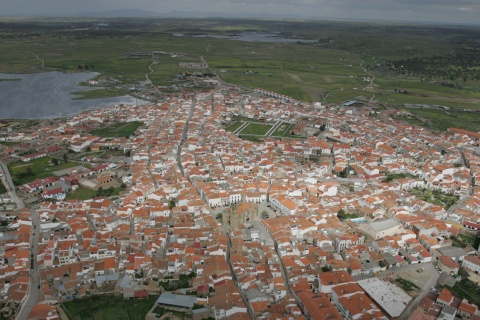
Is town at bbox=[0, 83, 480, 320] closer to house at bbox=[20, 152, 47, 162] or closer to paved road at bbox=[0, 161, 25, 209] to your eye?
paved road at bbox=[0, 161, 25, 209]

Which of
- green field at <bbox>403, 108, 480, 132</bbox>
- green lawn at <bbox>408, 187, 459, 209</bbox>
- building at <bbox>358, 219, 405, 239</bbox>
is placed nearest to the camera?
building at <bbox>358, 219, 405, 239</bbox>

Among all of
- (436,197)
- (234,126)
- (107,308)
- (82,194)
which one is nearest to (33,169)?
(82,194)

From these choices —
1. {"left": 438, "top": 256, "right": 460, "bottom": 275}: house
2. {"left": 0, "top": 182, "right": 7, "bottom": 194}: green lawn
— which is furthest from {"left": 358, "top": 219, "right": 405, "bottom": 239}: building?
{"left": 0, "top": 182, "right": 7, "bottom": 194}: green lawn

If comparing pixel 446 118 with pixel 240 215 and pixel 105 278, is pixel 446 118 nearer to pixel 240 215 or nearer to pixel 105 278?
pixel 240 215

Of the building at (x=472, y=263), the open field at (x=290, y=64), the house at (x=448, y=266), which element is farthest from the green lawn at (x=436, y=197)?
the open field at (x=290, y=64)

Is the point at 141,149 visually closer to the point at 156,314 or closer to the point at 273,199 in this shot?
the point at 273,199

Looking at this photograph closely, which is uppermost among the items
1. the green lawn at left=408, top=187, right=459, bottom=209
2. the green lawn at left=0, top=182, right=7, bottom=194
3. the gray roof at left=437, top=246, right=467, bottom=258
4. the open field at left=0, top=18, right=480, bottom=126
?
the open field at left=0, top=18, right=480, bottom=126

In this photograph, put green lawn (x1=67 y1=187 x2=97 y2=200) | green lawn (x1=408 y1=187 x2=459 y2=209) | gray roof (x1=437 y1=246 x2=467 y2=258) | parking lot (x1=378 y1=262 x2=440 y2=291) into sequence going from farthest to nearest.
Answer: green lawn (x1=408 y1=187 x2=459 y2=209) → green lawn (x1=67 y1=187 x2=97 y2=200) → gray roof (x1=437 y1=246 x2=467 y2=258) → parking lot (x1=378 y1=262 x2=440 y2=291)

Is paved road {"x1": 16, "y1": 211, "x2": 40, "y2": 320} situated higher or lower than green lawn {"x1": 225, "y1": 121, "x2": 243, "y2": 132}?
lower
